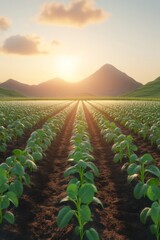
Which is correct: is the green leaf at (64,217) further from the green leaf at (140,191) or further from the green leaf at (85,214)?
the green leaf at (140,191)

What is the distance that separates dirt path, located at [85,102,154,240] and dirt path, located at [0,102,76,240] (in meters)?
0.66

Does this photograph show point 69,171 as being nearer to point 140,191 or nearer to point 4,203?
point 140,191

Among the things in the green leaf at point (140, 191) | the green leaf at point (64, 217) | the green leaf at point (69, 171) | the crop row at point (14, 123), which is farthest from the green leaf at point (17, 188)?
the crop row at point (14, 123)

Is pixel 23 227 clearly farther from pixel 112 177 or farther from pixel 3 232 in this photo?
pixel 112 177

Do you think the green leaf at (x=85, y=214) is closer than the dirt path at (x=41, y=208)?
Yes

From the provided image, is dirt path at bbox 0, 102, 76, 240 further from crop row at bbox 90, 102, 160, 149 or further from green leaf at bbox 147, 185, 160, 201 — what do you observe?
crop row at bbox 90, 102, 160, 149

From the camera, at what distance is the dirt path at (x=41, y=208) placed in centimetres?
445

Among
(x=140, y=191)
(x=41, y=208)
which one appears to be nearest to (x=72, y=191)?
(x=140, y=191)

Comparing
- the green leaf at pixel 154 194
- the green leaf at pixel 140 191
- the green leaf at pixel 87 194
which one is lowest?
the green leaf at pixel 140 191

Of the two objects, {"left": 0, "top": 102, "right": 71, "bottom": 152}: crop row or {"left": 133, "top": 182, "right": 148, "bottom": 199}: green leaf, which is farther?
{"left": 0, "top": 102, "right": 71, "bottom": 152}: crop row

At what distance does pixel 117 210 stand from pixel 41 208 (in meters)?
1.31

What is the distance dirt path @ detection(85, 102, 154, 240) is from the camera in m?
4.46

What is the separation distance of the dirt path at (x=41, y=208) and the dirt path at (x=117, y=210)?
2.17 feet

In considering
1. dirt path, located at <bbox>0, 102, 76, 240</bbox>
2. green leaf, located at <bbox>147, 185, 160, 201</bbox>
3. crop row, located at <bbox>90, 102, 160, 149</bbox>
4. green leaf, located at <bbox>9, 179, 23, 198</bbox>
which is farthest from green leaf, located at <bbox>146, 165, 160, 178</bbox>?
crop row, located at <bbox>90, 102, 160, 149</bbox>
